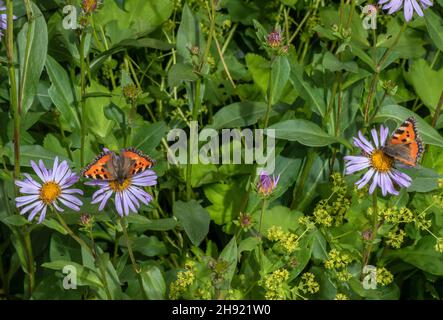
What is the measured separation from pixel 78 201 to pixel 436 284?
1.00 meters

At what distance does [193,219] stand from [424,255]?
0.60 meters

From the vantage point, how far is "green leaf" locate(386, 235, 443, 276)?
5.21ft

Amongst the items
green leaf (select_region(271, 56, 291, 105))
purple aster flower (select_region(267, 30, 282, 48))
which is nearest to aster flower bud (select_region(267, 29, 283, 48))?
purple aster flower (select_region(267, 30, 282, 48))

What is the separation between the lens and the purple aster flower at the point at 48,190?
1.37 m

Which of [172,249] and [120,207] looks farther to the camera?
[172,249]

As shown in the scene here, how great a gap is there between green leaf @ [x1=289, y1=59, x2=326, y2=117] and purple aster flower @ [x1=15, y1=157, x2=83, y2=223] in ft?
2.25

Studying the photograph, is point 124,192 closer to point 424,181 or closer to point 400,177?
point 400,177

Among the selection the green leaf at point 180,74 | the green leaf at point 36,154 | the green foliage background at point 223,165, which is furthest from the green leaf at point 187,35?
the green leaf at point 36,154

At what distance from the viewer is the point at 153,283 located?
4.87 ft

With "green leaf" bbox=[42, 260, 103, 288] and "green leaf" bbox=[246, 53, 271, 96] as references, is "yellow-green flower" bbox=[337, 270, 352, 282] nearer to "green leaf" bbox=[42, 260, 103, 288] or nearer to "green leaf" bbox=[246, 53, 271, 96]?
"green leaf" bbox=[42, 260, 103, 288]

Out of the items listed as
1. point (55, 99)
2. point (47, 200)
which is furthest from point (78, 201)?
point (55, 99)

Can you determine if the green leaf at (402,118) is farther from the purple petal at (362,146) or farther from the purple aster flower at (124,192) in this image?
the purple aster flower at (124,192)

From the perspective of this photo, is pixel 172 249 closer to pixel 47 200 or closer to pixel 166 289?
pixel 166 289
